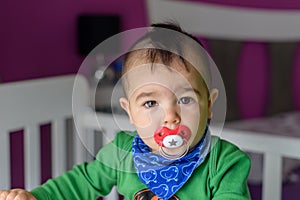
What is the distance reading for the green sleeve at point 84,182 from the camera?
2.97ft

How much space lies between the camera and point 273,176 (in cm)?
122

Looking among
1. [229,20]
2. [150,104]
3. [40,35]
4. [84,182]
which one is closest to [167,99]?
[150,104]

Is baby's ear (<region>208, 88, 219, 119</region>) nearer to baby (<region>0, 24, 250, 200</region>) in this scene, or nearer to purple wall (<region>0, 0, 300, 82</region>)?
baby (<region>0, 24, 250, 200</region>)

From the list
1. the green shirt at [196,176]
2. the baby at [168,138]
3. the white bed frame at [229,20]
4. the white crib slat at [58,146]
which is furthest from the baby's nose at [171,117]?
the white bed frame at [229,20]

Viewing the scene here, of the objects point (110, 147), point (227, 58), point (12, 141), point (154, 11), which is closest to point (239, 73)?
point (227, 58)

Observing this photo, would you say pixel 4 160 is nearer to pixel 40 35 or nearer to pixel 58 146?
pixel 58 146

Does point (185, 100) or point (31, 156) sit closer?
point (185, 100)

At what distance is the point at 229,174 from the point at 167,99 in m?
0.19

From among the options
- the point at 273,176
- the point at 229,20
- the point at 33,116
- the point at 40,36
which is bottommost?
the point at 273,176

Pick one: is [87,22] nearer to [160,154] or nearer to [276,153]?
[276,153]

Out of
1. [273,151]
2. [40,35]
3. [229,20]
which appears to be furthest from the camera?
[229,20]

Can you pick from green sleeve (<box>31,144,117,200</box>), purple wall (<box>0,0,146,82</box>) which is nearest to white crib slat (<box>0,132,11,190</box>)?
green sleeve (<box>31,144,117,200</box>)

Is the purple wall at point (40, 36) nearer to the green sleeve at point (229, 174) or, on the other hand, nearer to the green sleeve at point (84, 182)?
the green sleeve at point (84, 182)

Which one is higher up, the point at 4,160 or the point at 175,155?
the point at 175,155
